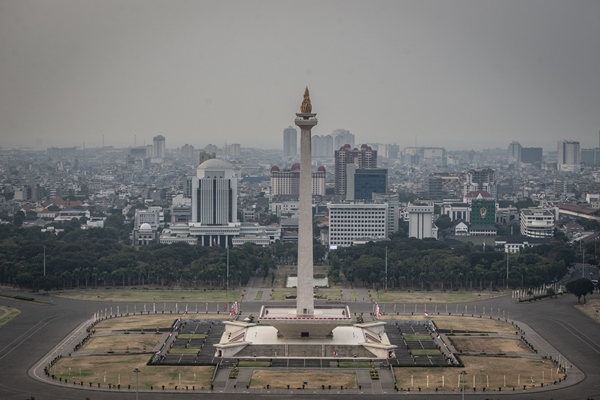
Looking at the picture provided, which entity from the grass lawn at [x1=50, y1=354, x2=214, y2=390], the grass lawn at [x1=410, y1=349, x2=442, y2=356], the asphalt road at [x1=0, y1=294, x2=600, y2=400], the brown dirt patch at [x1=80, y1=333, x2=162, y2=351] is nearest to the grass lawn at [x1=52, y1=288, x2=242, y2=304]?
the asphalt road at [x1=0, y1=294, x2=600, y2=400]

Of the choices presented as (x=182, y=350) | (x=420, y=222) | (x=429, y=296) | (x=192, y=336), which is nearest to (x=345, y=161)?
(x=420, y=222)

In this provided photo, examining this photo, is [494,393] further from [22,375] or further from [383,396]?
[22,375]

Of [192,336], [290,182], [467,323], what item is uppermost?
[290,182]

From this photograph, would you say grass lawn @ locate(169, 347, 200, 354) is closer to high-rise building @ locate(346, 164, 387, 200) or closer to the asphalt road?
the asphalt road

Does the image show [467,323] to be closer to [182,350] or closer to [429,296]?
[429,296]

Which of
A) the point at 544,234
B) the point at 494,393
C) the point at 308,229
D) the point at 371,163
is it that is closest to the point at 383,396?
the point at 494,393

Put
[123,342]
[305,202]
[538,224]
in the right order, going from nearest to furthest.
Result: [305,202], [123,342], [538,224]

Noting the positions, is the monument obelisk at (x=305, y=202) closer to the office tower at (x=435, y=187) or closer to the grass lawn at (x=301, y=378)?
the grass lawn at (x=301, y=378)
